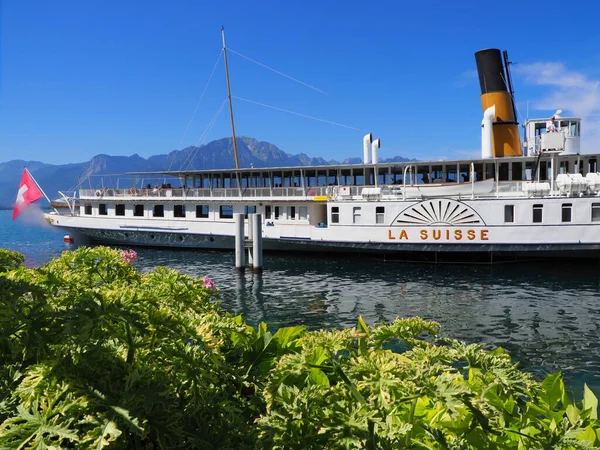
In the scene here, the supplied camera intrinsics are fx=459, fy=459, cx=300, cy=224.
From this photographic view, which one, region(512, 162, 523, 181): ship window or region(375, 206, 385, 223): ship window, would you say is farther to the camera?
region(512, 162, 523, 181): ship window

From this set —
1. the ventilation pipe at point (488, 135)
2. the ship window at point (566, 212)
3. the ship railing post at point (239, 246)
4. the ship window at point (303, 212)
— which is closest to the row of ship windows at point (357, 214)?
the ship window at point (303, 212)

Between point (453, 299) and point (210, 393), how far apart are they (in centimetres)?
1525

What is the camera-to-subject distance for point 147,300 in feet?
6.33

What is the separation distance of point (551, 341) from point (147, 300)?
11.6 meters

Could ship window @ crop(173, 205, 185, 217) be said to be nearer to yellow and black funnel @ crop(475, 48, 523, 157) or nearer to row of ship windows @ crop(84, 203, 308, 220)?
row of ship windows @ crop(84, 203, 308, 220)

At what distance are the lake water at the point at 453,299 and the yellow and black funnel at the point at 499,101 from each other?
7.42 m

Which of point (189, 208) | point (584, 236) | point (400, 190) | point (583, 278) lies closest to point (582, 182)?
point (584, 236)

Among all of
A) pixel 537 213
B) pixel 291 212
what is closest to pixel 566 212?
pixel 537 213

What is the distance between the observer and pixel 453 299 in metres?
15.9

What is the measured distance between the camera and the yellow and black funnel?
25938 millimetres

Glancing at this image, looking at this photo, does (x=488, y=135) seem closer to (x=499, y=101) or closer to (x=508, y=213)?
(x=499, y=101)

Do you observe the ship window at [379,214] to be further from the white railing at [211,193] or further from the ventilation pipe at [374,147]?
the ventilation pipe at [374,147]

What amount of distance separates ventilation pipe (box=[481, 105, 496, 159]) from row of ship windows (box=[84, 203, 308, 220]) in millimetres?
10465

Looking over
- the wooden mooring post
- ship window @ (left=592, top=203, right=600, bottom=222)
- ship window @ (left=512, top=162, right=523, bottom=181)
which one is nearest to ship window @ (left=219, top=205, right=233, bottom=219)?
the wooden mooring post
